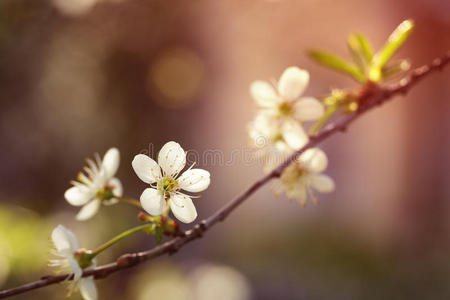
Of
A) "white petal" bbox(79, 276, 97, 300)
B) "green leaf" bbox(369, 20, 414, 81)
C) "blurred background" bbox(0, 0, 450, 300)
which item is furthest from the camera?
"blurred background" bbox(0, 0, 450, 300)

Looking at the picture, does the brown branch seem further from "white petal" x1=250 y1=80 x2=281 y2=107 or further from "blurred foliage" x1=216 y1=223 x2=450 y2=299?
"blurred foliage" x1=216 y1=223 x2=450 y2=299

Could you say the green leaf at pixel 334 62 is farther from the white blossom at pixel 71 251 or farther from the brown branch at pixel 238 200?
the white blossom at pixel 71 251

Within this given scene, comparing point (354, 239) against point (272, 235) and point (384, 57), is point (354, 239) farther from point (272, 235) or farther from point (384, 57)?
point (384, 57)

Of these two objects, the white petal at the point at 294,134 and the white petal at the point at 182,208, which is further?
the white petal at the point at 294,134

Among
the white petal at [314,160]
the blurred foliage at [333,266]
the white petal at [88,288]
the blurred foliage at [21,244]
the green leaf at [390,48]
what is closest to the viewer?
the white petal at [88,288]

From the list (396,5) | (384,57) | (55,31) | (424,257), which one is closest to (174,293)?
(384,57)

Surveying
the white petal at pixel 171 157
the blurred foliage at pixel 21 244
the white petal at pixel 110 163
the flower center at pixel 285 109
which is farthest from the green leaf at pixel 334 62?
the blurred foliage at pixel 21 244

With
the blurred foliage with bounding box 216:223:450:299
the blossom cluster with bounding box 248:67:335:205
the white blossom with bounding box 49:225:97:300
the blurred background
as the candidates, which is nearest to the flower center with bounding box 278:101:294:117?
the blossom cluster with bounding box 248:67:335:205

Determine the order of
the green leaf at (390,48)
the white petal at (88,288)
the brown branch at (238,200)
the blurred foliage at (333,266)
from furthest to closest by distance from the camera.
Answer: the blurred foliage at (333,266)
the green leaf at (390,48)
the white petal at (88,288)
the brown branch at (238,200)
